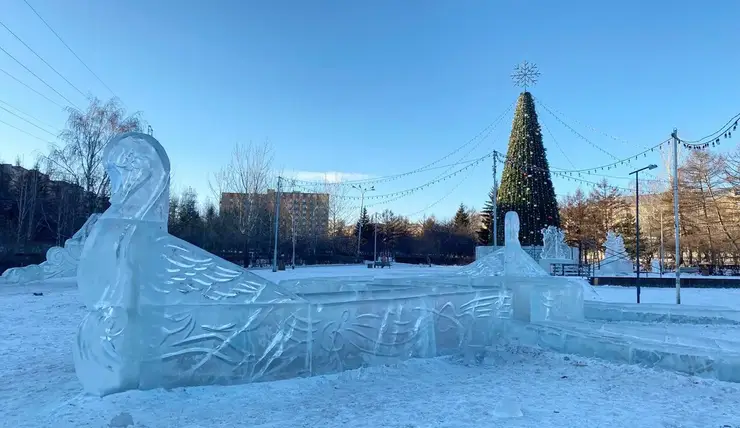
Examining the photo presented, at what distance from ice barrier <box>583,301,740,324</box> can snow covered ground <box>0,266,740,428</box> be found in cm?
493

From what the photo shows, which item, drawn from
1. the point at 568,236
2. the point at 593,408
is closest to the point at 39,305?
the point at 593,408

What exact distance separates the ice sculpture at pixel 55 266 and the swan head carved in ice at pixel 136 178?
14512mm

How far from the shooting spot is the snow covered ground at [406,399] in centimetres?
419

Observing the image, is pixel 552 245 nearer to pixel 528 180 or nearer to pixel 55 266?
pixel 528 180

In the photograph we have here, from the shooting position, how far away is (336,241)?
4828cm

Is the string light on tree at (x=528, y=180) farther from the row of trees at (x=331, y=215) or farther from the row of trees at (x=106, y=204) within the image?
the row of trees at (x=106, y=204)

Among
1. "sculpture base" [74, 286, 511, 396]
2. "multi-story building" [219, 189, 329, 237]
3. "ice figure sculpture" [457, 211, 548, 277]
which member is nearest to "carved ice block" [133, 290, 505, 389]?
"sculpture base" [74, 286, 511, 396]

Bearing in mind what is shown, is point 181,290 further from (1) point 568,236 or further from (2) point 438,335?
(1) point 568,236

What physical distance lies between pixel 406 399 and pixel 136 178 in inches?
145

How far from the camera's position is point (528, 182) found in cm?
3428

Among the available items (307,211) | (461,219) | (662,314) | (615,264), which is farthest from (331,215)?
(662,314)

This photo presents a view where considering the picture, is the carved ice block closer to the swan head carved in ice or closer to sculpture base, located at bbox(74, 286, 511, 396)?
sculpture base, located at bbox(74, 286, 511, 396)

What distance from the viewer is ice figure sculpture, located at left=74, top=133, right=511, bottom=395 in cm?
464

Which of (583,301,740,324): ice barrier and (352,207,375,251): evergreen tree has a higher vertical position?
(352,207,375,251): evergreen tree
